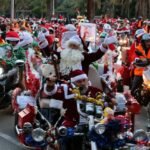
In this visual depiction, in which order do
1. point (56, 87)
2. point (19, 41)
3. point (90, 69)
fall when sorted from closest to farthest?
point (56, 87) < point (90, 69) < point (19, 41)

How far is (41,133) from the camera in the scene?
20.3ft

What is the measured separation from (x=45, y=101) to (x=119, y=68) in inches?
202

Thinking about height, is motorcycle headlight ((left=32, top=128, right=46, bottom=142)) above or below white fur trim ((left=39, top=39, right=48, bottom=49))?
below

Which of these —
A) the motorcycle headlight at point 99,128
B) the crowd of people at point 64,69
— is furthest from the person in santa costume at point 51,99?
the motorcycle headlight at point 99,128

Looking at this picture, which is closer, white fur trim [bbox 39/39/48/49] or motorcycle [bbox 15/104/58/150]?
motorcycle [bbox 15/104/58/150]

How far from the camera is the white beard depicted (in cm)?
809

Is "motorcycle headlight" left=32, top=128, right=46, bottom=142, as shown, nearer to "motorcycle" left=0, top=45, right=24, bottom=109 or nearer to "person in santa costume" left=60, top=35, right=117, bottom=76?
"person in santa costume" left=60, top=35, right=117, bottom=76

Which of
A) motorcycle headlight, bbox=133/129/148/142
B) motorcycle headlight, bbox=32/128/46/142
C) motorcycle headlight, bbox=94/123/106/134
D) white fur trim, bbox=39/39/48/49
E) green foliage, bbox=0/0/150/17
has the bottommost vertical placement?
green foliage, bbox=0/0/150/17

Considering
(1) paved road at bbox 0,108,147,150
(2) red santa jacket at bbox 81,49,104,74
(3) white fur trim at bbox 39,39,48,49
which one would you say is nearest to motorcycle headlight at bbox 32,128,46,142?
(1) paved road at bbox 0,108,147,150

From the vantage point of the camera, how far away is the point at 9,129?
9047 mm

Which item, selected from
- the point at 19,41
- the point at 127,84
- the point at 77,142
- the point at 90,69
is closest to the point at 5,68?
the point at 19,41

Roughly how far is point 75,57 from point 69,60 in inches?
4.1

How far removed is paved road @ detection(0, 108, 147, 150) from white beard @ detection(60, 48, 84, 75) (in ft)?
4.46

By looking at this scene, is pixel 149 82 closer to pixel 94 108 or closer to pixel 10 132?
pixel 10 132
